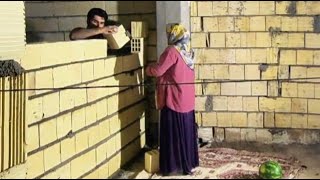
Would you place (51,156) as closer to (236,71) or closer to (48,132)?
(48,132)

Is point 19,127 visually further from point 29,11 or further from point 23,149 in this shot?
point 29,11

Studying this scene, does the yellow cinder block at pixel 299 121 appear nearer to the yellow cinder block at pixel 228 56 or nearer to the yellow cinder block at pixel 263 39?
the yellow cinder block at pixel 228 56

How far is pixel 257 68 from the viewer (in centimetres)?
148

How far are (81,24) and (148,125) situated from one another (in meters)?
1.09

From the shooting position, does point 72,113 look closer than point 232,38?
Yes

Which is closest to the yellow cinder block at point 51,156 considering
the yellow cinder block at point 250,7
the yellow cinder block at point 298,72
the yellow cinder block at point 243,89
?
the yellow cinder block at point 243,89

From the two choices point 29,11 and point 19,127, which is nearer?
point 19,127

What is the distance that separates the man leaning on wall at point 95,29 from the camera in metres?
1.70

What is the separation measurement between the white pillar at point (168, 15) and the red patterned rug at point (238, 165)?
1003 mm

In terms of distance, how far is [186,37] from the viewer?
1446 mm

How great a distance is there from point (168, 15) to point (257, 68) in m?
0.52

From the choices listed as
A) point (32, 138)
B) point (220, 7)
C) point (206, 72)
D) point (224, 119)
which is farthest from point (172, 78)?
point (220, 7)

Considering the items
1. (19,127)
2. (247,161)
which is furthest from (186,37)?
(247,161)

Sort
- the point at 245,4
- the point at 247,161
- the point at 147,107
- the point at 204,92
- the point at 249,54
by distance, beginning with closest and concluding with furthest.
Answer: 1. the point at 247,161
2. the point at 204,92
3. the point at 249,54
4. the point at 147,107
5. the point at 245,4
